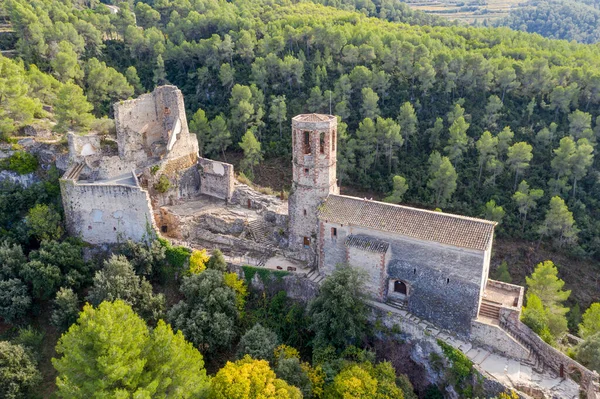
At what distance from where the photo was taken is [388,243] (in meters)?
27.0

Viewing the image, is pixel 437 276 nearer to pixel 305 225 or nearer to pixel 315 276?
pixel 315 276

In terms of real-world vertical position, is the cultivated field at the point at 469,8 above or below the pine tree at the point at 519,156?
above

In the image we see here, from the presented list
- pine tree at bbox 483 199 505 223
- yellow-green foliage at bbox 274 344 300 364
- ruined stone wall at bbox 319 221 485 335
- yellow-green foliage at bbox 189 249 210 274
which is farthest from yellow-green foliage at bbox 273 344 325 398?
pine tree at bbox 483 199 505 223

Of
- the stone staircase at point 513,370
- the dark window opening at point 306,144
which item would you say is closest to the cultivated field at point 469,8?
the dark window opening at point 306,144

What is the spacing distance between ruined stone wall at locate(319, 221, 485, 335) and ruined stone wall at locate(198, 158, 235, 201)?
1280 centimetres

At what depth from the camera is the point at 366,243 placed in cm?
2727

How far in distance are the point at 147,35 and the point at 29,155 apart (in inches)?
1525

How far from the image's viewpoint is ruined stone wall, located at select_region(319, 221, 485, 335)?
2523cm

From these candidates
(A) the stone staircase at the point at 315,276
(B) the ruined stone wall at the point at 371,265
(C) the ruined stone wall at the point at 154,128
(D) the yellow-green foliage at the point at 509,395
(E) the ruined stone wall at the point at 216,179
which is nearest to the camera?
(D) the yellow-green foliage at the point at 509,395

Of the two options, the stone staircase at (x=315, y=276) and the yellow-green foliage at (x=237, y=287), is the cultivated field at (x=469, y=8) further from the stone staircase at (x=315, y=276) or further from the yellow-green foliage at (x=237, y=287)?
the yellow-green foliage at (x=237, y=287)

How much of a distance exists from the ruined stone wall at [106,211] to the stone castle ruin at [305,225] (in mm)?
74

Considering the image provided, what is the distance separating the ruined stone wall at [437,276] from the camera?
25234 millimetres

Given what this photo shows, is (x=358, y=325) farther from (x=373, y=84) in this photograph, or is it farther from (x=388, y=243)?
(x=373, y=84)

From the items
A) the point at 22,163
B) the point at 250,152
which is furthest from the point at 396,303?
the point at 22,163
